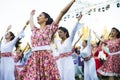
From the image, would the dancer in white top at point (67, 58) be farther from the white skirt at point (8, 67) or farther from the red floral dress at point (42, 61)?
the white skirt at point (8, 67)

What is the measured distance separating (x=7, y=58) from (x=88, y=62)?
Answer: 1351 mm

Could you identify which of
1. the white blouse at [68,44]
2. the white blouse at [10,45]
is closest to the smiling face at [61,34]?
the white blouse at [68,44]

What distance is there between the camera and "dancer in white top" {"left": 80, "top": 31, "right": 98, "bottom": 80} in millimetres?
4477

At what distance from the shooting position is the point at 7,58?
16.8 feet

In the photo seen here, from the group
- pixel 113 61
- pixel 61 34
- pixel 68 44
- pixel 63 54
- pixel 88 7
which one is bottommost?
pixel 113 61

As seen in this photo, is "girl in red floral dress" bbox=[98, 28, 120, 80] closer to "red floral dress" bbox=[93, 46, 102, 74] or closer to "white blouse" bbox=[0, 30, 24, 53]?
"red floral dress" bbox=[93, 46, 102, 74]

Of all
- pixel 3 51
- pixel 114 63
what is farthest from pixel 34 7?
pixel 114 63

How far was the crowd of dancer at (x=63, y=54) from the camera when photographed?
3.84 metres

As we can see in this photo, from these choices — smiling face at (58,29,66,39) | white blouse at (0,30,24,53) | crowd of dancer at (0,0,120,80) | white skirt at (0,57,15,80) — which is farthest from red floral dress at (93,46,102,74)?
white skirt at (0,57,15,80)

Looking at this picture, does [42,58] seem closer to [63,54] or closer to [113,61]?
[63,54]

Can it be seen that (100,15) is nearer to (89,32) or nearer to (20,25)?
(89,32)

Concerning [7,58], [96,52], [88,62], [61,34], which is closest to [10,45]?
[7,58]

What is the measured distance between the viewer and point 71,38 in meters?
4.38

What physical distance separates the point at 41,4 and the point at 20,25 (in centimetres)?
54
